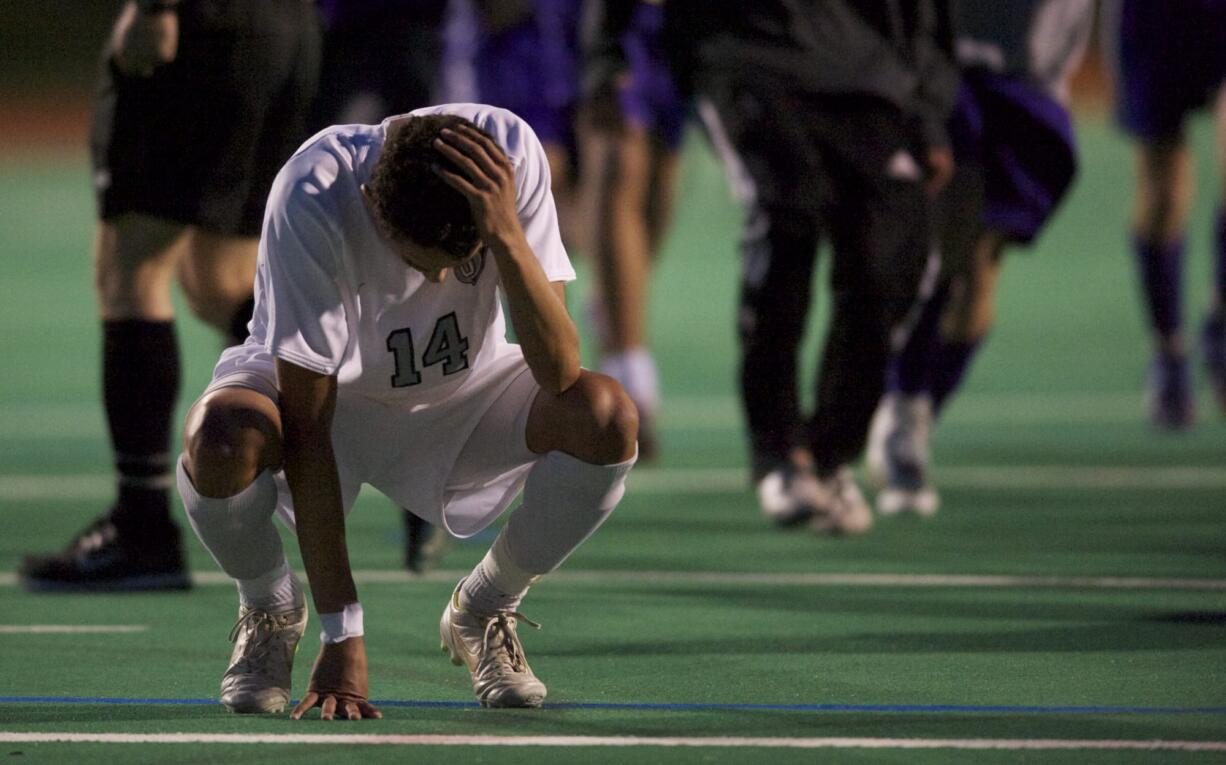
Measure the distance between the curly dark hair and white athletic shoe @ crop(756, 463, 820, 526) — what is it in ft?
9.34

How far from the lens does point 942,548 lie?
18.9 ft

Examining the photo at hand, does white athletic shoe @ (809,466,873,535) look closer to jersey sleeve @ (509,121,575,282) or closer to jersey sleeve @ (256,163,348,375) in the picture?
jersey sleeve @ (509,121,575,282)

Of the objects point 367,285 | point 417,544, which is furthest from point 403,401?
point 417,544

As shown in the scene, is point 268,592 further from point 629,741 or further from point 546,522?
point 629,741

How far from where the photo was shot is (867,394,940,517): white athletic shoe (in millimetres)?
6523

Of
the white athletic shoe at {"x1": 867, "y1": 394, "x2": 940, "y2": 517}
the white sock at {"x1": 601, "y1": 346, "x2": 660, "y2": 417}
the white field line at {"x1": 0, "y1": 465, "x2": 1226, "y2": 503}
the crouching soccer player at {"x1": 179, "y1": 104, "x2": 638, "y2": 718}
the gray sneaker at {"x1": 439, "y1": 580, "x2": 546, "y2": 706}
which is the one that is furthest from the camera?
the white sock at {"x1": 601, "y1": 346, "x2": 660, "y2": 417}

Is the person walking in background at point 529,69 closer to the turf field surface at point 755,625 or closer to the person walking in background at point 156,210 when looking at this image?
the turf field surface at point 755,625

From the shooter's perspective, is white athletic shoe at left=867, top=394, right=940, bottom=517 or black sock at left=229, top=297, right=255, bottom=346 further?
white athletic shoe at left=867, top=394, right=940, bottom=517

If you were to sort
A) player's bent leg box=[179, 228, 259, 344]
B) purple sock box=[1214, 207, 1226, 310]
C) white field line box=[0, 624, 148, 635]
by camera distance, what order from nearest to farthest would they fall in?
white field line box=[0, 624, 148, 635]
player's bent leg box=[179, 228, 259, 344]
purple sock box=[1214, 207, 1226, 310]

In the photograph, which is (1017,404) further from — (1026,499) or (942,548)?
(942,548)

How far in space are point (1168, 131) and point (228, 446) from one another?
6.24m

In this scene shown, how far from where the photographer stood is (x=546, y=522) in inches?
147

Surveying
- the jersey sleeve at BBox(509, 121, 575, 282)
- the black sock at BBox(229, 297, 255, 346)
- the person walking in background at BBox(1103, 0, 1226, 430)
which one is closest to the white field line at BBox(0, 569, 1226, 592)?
the black sock at BBox(229, 297, 255, 346)

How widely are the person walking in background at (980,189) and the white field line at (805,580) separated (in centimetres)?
127
